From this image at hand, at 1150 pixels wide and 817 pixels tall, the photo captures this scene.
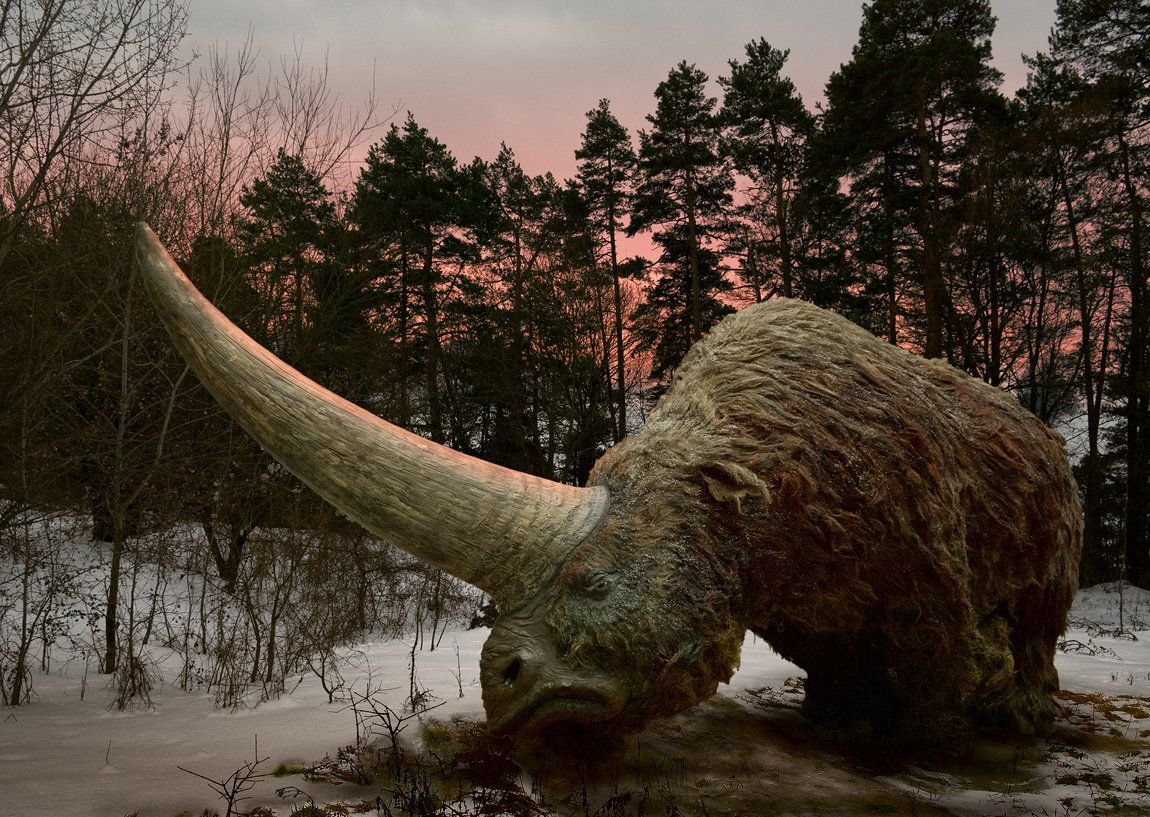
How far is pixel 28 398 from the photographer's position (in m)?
3.58

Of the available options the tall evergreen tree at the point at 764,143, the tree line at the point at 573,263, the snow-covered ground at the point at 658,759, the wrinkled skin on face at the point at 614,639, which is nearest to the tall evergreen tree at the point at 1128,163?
the tree line at the point at 573,263

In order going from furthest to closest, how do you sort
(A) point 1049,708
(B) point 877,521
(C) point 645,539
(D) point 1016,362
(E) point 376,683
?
(D) point 1016,362 < (E) point 376,683 < (A) point 1049,708 < (B) point 877,521 < (C) point 645,539

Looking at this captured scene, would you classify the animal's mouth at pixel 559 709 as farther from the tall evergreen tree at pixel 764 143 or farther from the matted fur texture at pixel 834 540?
the tall evergreen tree at pixel 764 143

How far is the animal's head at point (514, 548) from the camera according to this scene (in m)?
2.05

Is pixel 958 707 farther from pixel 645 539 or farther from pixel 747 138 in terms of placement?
pixel 747 138

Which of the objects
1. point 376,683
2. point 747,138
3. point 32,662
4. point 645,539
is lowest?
point 32,662

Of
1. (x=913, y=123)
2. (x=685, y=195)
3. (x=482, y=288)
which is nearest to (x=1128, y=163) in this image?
(x=913, y=123)

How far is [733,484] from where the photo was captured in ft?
8.24

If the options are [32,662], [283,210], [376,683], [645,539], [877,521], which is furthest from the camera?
[283,210]

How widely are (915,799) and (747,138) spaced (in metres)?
14.9

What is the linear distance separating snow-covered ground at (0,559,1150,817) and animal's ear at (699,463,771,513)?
43.7 inches

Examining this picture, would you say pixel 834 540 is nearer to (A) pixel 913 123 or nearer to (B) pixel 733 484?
(B) pixel 733 484

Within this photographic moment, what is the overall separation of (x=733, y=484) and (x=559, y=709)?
0.96 meters

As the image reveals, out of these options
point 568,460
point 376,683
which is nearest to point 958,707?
point 376,683
